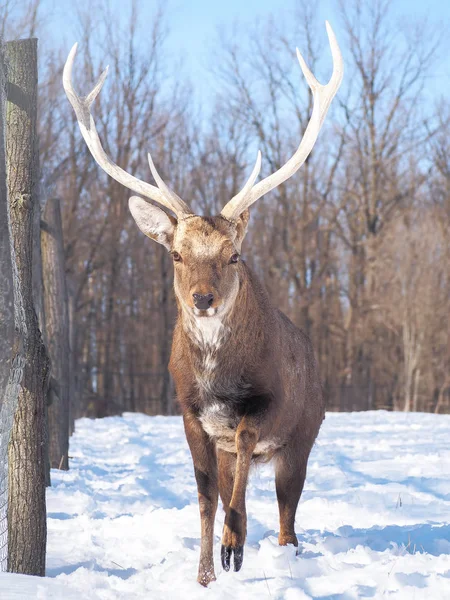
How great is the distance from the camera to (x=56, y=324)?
877cm

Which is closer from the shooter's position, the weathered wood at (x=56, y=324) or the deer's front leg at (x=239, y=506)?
the deer's front leg at (x=239, y=506)

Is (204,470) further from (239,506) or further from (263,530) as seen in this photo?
(263,530)

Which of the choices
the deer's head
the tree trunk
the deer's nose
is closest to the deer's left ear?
the deer's head

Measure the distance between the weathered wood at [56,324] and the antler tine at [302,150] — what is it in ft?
13.0

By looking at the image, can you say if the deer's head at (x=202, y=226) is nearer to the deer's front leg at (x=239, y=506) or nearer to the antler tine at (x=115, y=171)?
the antler tine at (x=115, y=171)

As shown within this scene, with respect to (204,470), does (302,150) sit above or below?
above

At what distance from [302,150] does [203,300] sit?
1.38 m

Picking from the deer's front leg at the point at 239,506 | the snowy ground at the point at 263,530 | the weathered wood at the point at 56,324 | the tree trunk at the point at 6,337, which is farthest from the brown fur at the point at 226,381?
the weathered wood at the point at 56,324

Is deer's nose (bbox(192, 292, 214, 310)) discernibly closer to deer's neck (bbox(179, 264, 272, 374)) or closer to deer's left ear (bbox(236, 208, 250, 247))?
deer's neck (bbox(179, 264, 272, 374))

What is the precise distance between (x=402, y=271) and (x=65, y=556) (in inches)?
936

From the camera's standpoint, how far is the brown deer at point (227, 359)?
4422mm

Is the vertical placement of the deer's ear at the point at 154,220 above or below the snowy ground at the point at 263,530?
above

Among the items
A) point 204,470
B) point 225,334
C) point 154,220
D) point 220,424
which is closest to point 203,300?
point 225,334

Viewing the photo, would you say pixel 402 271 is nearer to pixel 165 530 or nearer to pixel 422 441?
pixel 422 441
